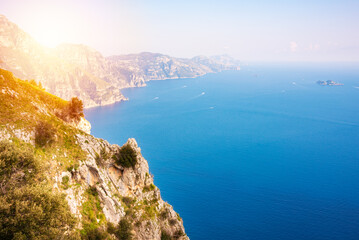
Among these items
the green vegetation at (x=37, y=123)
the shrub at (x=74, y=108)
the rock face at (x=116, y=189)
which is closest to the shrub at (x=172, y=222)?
the rock face at (x=116, y=189)

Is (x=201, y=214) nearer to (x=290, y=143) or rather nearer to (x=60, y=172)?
(x=60, y=172)

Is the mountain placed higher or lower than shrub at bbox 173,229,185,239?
higher

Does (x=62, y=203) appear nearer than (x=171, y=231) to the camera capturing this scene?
Yes

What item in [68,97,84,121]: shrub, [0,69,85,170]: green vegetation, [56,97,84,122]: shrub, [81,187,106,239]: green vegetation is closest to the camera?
[81,187,106,239]: green vegetation

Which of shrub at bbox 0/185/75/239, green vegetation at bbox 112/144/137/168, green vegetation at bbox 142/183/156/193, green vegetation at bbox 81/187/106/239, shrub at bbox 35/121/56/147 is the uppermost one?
shrub at bbox 35/121/56/147

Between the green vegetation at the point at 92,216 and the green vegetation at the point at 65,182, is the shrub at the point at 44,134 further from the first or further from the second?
the green vegetation at the point at 92,216

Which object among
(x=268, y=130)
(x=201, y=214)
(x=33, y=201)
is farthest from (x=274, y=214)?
(x=268, y=130)

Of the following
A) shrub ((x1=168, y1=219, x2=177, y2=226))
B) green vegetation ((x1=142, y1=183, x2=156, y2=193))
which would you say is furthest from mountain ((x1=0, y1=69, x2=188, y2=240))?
green vegetation ((x1=142, y1=183, x2=156, y2=193))

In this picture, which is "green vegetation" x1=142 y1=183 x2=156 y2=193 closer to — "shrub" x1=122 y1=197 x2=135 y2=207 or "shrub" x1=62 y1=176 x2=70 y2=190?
"shrub" x1=122 y1=197 x2=135 y2=207

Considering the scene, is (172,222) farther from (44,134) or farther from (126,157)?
(44,134)
